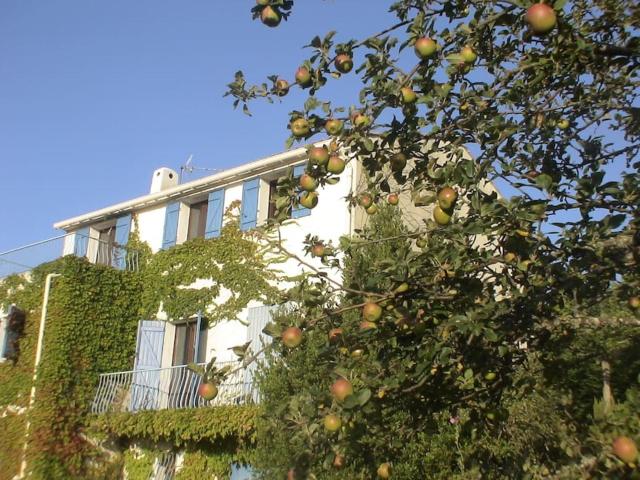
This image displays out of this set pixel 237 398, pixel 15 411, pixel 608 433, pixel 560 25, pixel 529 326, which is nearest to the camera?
pixel 608 433

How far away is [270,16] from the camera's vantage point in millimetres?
3330

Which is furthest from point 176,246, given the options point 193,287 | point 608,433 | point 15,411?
point 608,433

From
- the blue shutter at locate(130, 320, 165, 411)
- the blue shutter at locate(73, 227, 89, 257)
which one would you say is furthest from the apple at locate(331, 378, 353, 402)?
the blue shutter at locate(73, 227, 89, 257)

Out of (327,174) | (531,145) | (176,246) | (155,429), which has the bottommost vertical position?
(155,429)

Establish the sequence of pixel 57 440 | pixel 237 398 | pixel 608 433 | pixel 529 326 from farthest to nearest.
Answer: pixel 57 440, pixel 237 398, pixel 529 326, pixel 608 433

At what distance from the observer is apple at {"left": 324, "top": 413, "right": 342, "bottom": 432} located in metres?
2.83

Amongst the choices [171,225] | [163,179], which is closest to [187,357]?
[171,225]

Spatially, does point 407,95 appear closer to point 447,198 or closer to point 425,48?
point 425,48

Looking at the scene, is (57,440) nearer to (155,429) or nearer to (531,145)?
(155,429)

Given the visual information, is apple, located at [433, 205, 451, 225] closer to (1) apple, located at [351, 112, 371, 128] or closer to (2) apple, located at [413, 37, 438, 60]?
(1) apple, located at [351, 112, 371, 128]

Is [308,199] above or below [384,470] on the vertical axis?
above

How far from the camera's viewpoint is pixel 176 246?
15.5 meters

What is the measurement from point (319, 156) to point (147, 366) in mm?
12365

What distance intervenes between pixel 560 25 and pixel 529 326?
148 cm
